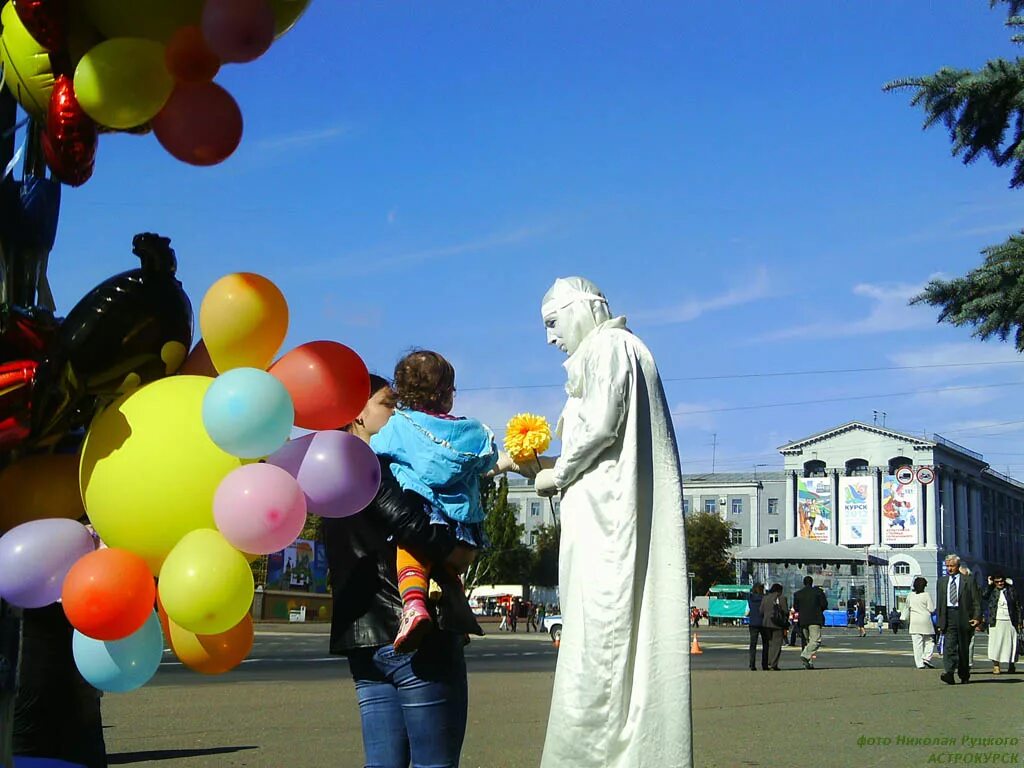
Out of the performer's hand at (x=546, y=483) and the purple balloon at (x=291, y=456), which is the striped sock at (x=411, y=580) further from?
the performer's hand at (x=546, y=483)

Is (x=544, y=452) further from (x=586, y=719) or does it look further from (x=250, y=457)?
(x=250, y=457)

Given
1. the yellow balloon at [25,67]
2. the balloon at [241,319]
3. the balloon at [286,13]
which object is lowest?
the balloon at [241,319]

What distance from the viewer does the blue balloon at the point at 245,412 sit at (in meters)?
2.56

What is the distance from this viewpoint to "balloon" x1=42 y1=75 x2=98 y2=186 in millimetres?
2945

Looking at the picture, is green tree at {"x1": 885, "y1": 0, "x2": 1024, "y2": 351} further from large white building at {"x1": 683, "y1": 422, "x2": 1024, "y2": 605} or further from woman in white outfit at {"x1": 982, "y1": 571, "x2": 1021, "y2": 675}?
large white building at {"x1": 683, "y1": 422, "x2": 1024, "y2": 605}

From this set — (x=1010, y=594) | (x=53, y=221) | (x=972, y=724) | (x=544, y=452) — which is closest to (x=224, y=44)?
(x=53, y=221)

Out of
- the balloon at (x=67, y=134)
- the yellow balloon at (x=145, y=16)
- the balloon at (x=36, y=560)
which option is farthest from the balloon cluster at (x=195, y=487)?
the yellow balloon at (x=145, y=16)

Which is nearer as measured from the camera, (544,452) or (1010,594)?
(544,452)

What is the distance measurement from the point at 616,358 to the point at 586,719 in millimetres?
1233

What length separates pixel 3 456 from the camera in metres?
2.81

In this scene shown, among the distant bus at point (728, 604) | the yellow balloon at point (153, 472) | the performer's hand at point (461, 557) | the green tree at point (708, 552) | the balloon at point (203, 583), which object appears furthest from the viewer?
the green tree at point (708, 552)

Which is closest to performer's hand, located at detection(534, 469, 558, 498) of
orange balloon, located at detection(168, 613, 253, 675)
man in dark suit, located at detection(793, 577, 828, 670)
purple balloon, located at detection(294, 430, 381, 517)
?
purple balloon, located at detection(294, 430, 381, 517)

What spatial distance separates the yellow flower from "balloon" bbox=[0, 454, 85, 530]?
5.55ft

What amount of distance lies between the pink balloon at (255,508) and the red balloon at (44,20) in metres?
1.22
